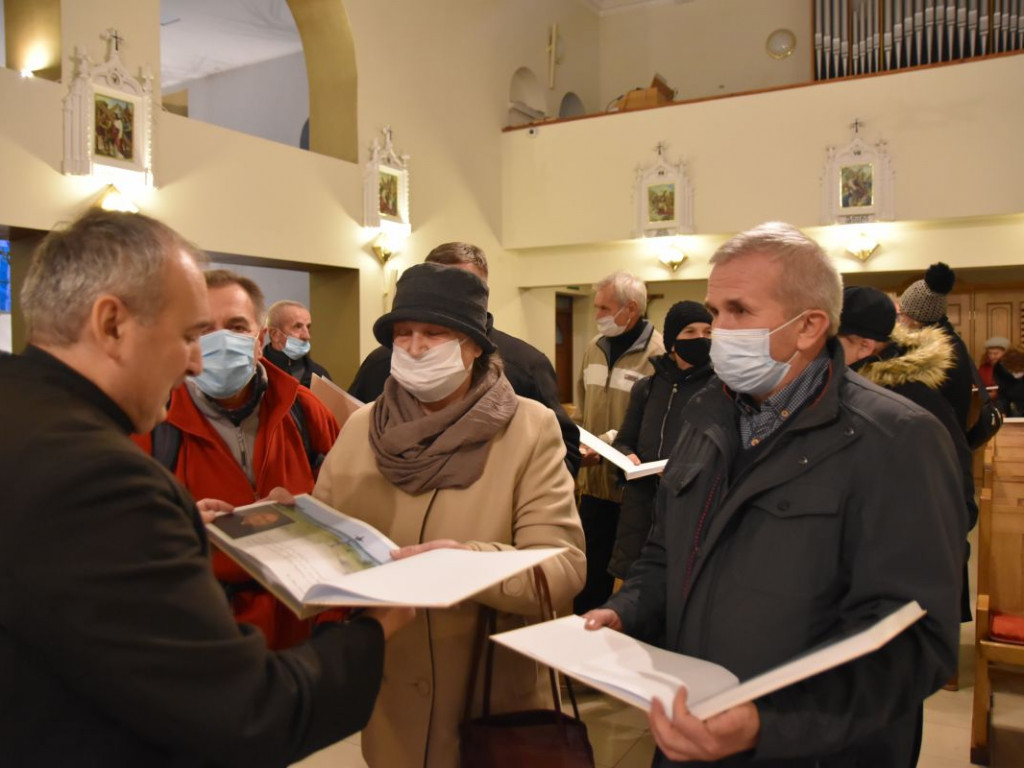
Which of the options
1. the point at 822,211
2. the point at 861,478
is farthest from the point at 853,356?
the point at 822,211

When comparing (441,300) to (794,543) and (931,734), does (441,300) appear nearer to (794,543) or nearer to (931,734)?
(794,543)

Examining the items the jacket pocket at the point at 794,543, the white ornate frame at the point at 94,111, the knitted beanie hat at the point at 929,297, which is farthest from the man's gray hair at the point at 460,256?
the white ornate frame at the point at 94,111

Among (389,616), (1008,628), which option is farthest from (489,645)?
(1008,628)

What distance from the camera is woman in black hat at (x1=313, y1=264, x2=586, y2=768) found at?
183 centimetres

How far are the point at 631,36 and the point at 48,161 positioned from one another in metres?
10.4

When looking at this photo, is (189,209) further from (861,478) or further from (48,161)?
(861,478)

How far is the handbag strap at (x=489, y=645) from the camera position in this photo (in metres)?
1.77

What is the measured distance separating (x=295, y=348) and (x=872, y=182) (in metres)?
7.29

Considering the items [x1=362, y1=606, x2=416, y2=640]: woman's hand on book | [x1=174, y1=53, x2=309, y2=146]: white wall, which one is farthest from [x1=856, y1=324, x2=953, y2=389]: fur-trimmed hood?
[x1=174, y1=53, x2=309, y2=146]: white wall

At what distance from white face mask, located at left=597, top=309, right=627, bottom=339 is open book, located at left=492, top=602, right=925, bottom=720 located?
3096 mm

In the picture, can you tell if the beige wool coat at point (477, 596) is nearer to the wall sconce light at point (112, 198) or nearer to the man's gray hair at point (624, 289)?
the man's gray hair at point (624, 289)

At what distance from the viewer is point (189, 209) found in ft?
24.6

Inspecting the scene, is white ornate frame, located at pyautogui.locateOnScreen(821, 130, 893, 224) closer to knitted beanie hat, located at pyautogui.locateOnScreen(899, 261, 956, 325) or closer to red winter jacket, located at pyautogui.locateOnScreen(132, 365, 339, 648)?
knitted beanie hat, located at pyautogui.locateOnScreen(899, 261, 956, 325)

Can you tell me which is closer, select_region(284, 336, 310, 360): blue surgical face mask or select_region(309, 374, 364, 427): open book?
select_region(309, 374, 364, 427): open book
